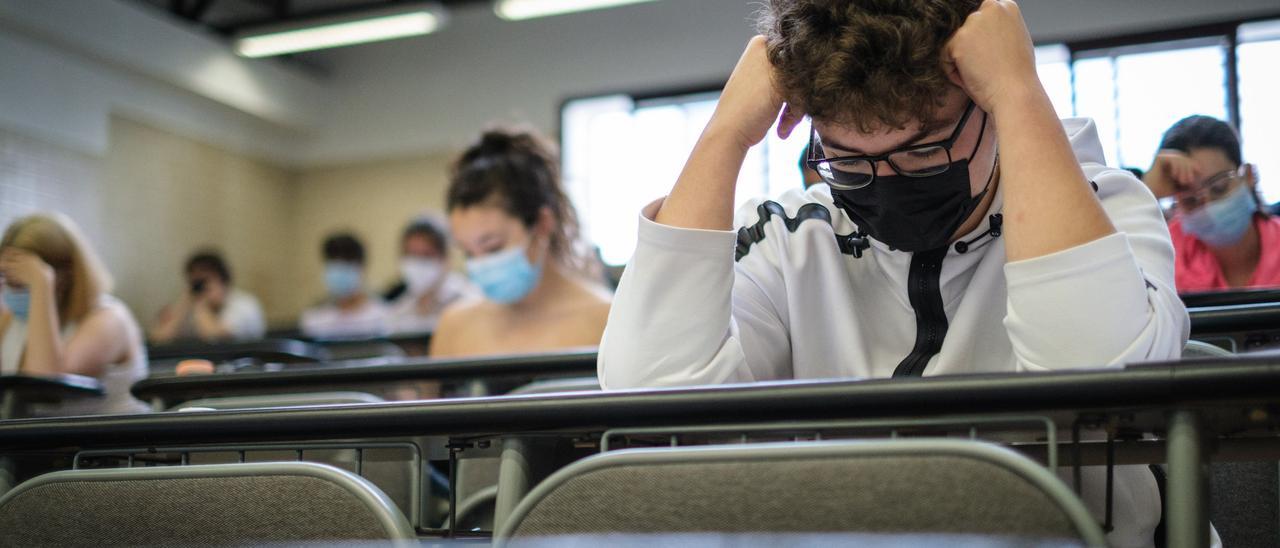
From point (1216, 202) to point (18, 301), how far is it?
3.66m

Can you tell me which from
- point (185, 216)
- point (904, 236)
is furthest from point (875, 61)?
point (185, 216)

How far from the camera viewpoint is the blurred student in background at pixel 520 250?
3156mm

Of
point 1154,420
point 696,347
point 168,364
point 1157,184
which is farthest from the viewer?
point 168,364

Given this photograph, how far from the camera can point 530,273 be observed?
10.5 feet

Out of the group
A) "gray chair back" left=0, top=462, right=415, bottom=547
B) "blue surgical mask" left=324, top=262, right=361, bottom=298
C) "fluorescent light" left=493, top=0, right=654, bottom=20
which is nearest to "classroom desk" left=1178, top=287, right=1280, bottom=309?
"gray chair back" left=0, top=462, right=415, bottom=547

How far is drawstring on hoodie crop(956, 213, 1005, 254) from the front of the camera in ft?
4.36

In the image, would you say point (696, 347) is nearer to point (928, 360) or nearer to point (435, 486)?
point (928, 360)

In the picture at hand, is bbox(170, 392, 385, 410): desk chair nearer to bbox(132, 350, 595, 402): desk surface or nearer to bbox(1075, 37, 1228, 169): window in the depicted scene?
bbox(132, 350, 595, 402): desk surface

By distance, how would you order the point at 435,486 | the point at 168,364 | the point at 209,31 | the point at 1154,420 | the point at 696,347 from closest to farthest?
the point at 1154,420, the point at 696,347, the point at 435,486, the point at 168,364, the point at 209,31

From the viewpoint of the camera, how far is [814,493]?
83cm

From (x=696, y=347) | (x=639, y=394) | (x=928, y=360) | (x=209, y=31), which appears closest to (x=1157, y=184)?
(x=928, y=360)

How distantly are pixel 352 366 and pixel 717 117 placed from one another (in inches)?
41.0

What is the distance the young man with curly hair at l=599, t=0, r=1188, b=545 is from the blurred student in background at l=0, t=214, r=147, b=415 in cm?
262

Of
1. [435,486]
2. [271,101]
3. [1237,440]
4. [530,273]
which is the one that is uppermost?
[271,101]
